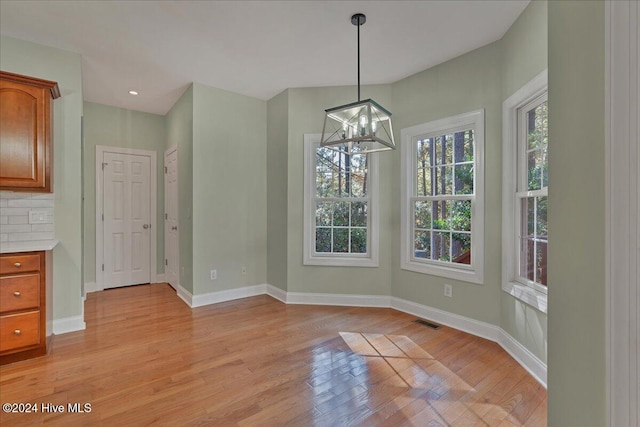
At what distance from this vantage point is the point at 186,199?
4.05 meters

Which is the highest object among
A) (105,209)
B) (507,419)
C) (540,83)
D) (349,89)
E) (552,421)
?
(349,89)

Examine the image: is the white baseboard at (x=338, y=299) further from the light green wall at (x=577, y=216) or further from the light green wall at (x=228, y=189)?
the light green wall at (x=577, y=216)

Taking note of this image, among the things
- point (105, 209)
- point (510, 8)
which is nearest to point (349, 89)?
point (510, 8)

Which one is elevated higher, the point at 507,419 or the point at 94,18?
the point at 94,18

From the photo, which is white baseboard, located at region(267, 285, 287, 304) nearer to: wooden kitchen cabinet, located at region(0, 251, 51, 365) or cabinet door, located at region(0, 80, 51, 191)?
wooden kitchen cabinet, located at region(0, 251, 51, 365)

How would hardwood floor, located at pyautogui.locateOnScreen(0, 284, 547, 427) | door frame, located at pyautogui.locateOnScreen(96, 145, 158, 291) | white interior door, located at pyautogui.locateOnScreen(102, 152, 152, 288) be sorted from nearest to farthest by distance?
hardwood floor, located at pyautogui.locateOnScreen(0, 284, 547, 427), door frame, located at pyautogui.locateOnScreen(96, 145, 158, 291), white interior door, located at pyautogui.locateOnScreen(102, 152, 152, 288)

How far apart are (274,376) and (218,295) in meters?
2.02

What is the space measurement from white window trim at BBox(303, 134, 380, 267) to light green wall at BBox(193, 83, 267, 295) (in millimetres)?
785

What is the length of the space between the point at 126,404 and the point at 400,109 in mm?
3678

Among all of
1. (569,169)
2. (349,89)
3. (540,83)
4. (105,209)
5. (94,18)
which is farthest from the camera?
(105,209)

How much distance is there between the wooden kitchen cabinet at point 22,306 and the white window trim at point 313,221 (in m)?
2.54

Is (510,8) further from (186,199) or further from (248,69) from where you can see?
(186,199)

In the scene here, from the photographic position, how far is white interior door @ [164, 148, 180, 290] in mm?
4406
